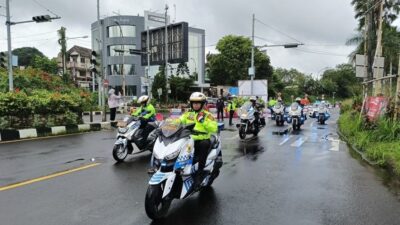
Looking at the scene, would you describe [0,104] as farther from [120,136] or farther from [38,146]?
[120,136]

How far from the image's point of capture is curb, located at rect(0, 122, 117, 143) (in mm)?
13531

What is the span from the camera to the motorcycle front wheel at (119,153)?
9.27 metres

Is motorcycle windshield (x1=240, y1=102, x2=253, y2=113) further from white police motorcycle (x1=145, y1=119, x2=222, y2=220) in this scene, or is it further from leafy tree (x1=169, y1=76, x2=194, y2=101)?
leafy tree (x1=169, y1=76, x2=194, y2=101)

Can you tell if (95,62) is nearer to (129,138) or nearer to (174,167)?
(129,138)

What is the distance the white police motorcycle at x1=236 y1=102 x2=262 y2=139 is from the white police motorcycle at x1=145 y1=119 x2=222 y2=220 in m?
8.75

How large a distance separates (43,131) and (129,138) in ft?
21.9

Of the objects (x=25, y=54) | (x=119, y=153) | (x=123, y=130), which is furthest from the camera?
(x=25, y=54)

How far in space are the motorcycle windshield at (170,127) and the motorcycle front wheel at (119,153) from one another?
413 cm

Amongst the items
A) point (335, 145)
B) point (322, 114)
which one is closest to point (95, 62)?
point (335, 145)

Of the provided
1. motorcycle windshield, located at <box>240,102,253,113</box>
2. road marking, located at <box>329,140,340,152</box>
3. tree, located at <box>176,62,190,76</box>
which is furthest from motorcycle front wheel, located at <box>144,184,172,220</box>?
tree, located at <box>176,62,190,76</box>

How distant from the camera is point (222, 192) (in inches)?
259

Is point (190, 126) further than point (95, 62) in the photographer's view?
No

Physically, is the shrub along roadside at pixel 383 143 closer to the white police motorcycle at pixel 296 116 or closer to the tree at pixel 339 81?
the white police motorcycle at pixel 296 116

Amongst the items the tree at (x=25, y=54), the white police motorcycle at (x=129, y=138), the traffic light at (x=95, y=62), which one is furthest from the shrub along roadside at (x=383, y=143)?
the tree at (x=25, y=54)
